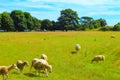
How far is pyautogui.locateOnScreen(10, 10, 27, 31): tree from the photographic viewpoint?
156000mm

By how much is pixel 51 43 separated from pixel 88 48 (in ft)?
26.1

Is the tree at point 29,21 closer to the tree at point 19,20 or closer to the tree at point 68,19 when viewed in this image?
the tree at point 19,20

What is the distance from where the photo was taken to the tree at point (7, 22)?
495 ft

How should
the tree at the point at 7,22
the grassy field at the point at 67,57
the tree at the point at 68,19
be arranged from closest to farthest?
1. the grassy field at the point at 67,57
2. the tree at the point at 7,22
3. the tree at the point at 68,19

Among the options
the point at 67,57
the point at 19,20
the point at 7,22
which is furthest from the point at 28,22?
the point at 67,57

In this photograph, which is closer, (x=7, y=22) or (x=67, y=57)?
(x=67, y=57)

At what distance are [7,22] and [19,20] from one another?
31.7 ft

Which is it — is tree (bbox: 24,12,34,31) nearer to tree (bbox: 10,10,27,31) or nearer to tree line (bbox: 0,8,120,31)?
tree line (bbox: 0,8,120,31)

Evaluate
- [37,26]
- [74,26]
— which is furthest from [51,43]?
[37,26]

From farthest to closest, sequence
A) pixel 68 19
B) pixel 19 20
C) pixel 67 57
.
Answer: pixel 68 19
pixel 19 20
pixel 67 57

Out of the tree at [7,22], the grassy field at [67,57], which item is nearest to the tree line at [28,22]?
the tree at [7,22]

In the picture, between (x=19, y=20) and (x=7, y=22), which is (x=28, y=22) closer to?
(x=19, y=20)

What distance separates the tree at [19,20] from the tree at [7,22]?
4572mm

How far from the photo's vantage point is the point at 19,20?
15925 centimetres
